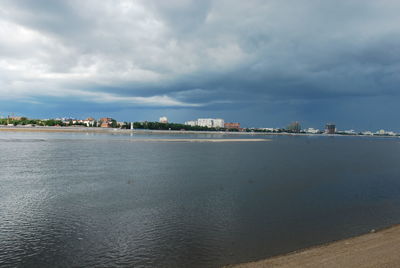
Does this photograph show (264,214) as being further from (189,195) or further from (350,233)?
(189,195)

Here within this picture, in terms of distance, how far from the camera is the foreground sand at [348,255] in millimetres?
7453

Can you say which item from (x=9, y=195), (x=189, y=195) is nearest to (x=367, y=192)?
(x=189, y=195)

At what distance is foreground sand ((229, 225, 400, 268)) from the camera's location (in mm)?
7453

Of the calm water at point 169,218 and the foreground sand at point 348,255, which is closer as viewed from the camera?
the foreground sand at point 348,255

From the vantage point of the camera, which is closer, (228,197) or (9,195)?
(9,195)

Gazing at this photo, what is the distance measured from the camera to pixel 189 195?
17125 millimetres

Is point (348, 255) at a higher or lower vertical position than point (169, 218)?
higher

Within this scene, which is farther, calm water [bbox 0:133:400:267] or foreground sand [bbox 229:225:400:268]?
calm water [bbox 0:133:400:267]

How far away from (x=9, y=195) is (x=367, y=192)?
2333cm

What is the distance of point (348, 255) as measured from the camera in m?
8.05

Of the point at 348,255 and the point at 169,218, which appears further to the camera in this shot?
the point at 169,218

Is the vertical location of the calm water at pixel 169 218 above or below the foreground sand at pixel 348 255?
below

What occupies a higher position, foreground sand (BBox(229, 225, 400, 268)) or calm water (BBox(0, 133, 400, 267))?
foreground sand (BBox(229, 225, 400, 268))

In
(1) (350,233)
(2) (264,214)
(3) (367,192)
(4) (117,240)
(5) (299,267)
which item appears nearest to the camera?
(5) (299,267)
